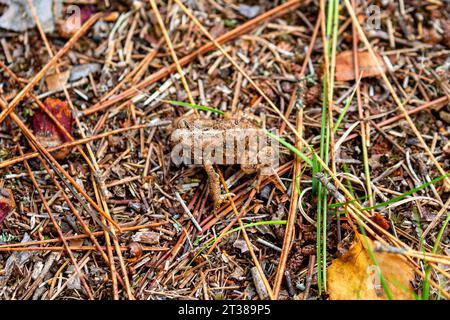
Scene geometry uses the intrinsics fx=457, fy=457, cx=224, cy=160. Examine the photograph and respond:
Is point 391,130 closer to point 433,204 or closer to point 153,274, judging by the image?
point 433,204

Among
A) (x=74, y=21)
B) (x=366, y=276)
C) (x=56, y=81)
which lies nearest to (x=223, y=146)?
(x=366, y=276)

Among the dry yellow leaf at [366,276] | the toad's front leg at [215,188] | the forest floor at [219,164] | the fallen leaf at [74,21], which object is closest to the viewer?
the dry yellow leaf at [366,276]

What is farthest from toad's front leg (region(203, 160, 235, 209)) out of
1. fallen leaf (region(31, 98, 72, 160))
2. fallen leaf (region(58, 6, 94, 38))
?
fallen leaf (region(58, 6, 94, 38))

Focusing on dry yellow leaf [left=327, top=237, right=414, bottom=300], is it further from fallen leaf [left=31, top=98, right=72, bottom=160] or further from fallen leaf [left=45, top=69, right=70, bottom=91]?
fallen leaf [left=45, top=69, right=70, bottom=91]

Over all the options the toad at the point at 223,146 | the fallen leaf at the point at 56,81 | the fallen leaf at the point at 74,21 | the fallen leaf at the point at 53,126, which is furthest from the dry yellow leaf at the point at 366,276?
the fallen leaf at the point at 74,21

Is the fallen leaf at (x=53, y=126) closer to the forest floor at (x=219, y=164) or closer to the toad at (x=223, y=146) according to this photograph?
the forest floor at (x=219, y=164)
